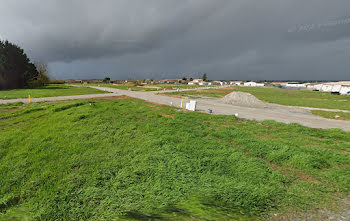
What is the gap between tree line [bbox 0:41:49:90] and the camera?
4325cm

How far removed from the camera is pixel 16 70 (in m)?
47.2

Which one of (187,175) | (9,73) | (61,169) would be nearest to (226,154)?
(187,175)

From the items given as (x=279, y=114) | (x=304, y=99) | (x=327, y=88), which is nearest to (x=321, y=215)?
(x=279, y=114)

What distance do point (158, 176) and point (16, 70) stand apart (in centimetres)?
6997

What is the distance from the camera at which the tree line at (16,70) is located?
4325 centimetres

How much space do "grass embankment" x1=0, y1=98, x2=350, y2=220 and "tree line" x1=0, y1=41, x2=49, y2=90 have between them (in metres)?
58.1

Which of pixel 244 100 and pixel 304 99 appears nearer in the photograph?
pixel 244 100

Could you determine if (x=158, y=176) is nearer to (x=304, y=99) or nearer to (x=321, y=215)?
(x=321, y=215)

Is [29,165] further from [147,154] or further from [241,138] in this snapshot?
[241,138]

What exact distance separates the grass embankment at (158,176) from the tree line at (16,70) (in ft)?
190

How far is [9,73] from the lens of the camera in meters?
44.8

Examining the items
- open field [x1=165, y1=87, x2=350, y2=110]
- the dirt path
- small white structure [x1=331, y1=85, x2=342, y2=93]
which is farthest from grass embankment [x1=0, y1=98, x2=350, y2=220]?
small white structure [x1=331, y1=85, x2=342, y2=93]

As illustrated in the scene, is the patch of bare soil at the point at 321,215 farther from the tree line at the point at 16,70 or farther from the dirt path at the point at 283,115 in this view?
the tree line at the point at 16,70

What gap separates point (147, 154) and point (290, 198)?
4.77m
